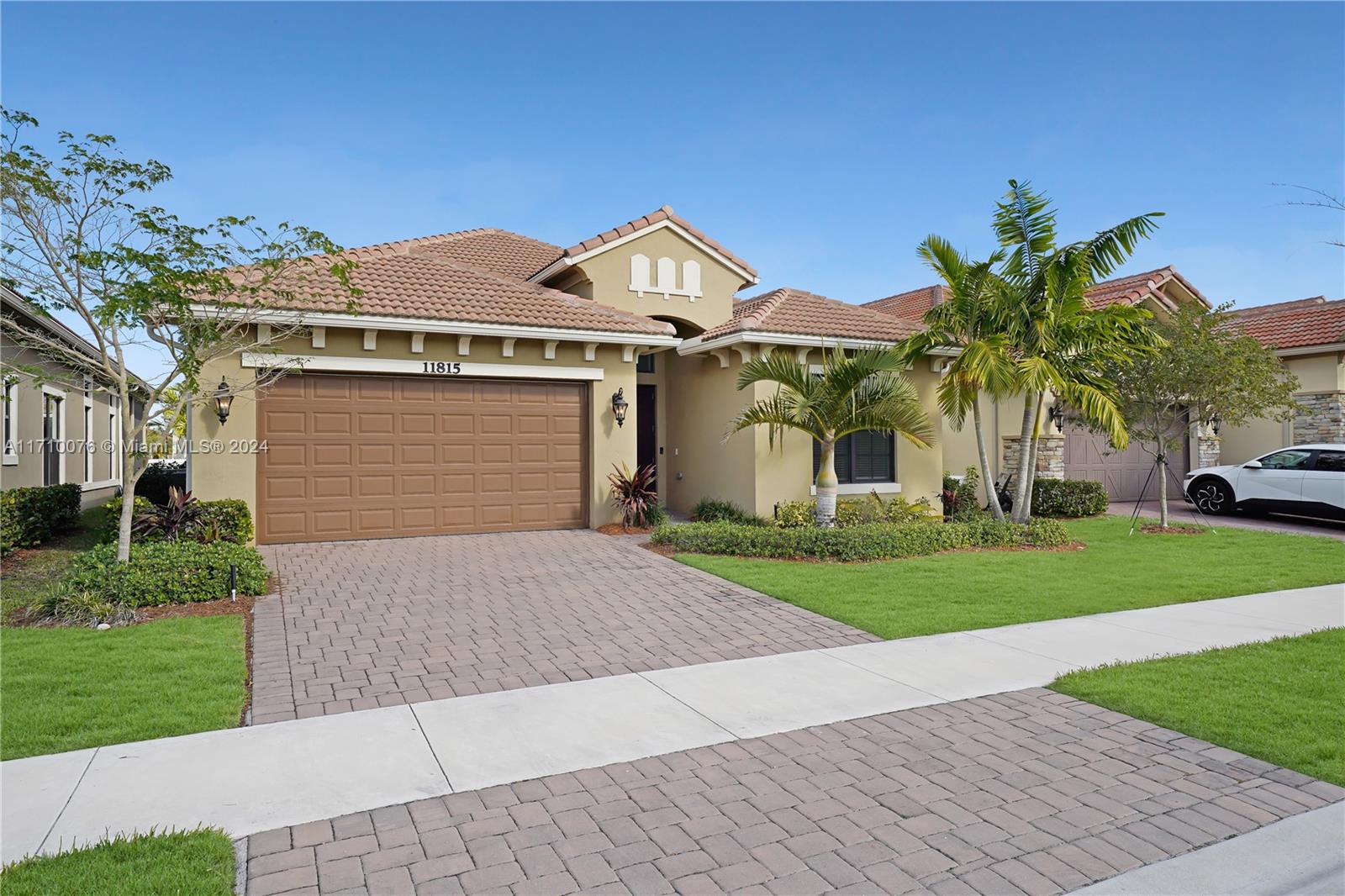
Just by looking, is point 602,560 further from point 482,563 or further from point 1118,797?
point 1118,797

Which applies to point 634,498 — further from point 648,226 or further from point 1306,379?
point 1306,379

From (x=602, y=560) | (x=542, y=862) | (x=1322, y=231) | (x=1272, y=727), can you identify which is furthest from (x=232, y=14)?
(x=1272, y=727)

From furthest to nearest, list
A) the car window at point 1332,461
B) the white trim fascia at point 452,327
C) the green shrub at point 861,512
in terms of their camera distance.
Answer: the car window at point 1332,461 < the green shrub at point 861,512 < the white trim fascia at point 452,327

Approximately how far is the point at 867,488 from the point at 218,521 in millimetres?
11365

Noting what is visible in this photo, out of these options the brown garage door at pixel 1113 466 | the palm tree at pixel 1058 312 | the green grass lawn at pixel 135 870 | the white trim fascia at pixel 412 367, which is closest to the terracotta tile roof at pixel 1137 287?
the brown garage door at pixel 1113 466

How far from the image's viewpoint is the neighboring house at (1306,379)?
19.5m

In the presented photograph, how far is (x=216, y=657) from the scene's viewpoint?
6.46 m

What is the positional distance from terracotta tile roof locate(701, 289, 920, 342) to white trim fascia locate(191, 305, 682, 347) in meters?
1.59

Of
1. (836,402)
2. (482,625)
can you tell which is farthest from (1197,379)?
(482,625)

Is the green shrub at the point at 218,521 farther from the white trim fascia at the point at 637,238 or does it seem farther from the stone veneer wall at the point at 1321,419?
the stone veneer wall at the point at 1321,419

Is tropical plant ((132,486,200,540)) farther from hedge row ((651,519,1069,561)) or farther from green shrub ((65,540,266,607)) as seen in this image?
hedge row ((651,519,1069,561))

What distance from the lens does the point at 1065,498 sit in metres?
17.8

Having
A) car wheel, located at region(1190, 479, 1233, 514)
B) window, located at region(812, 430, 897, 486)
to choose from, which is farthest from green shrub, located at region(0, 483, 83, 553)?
car wheel, located at region(1190, 479, 1233, 514)

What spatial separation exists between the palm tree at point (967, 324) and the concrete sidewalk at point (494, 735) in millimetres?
6540
